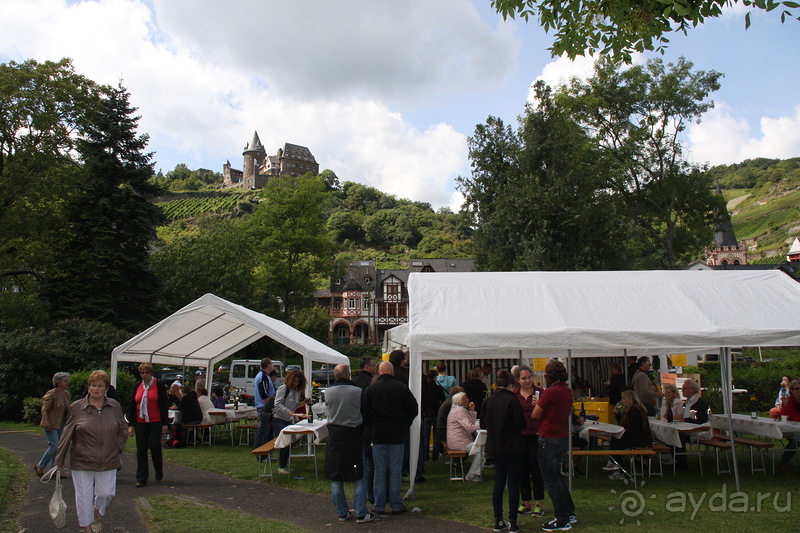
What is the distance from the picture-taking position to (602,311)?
828 centimetres

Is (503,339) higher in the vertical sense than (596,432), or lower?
higher

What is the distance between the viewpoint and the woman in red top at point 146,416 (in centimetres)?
840

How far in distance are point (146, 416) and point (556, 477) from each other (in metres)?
5.73

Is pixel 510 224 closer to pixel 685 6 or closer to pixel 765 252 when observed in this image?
pixel 685 6

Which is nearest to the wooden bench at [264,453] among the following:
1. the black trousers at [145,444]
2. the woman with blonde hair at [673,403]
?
the black trousers at [145,444]

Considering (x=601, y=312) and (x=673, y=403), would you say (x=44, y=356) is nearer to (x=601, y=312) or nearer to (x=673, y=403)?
(x=601, y=312)

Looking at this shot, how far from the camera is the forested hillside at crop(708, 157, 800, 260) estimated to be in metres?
124

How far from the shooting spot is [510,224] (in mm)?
23359

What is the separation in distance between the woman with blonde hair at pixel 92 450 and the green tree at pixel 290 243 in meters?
32.7

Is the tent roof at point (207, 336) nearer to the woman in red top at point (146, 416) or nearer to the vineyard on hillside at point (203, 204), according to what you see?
the woman in red top at point (146, 416)

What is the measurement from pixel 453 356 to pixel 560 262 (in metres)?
13.5

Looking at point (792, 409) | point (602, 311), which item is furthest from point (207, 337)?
point (792, 409)

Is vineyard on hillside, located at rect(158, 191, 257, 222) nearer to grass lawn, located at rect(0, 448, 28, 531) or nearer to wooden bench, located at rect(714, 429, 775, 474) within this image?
grass lawn, located at rect(0, 448, 28, 531)

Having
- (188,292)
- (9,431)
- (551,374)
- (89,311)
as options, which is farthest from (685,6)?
(188,292)
